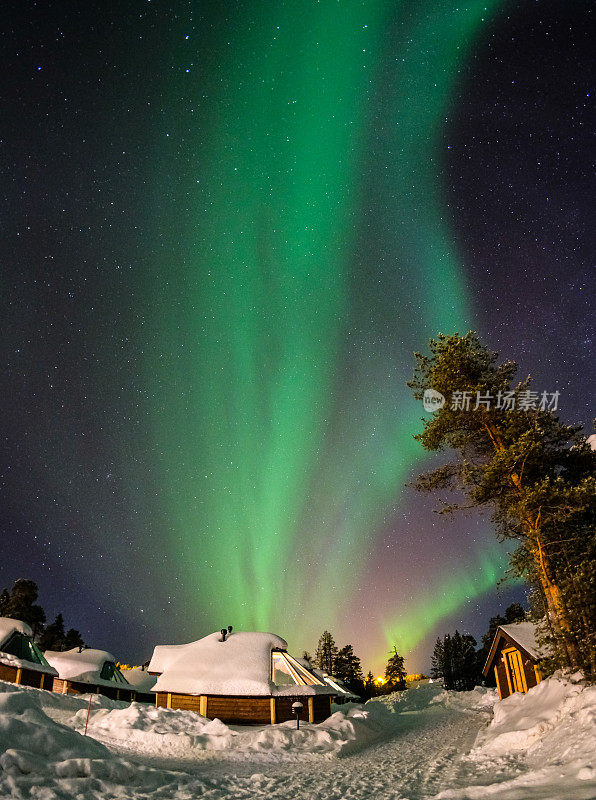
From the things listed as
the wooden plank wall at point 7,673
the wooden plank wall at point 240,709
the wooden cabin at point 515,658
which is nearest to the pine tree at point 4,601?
the wooden plank wall at point 7,673

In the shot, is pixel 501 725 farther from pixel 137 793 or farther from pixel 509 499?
pixel 137 793

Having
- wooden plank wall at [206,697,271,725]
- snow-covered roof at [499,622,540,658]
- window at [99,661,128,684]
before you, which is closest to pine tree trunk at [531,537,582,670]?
snow-covered roof at [499,622,540,658]

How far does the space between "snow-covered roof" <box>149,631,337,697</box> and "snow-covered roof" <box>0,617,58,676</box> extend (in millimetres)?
10636

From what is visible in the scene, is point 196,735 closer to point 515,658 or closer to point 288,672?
point 288,672

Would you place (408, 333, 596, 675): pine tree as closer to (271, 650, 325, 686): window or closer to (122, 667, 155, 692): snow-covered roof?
(271, 650, 325, 686): window

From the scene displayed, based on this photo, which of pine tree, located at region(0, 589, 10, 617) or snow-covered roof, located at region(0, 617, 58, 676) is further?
pine tree, located at region(0, 589, 10, 617)

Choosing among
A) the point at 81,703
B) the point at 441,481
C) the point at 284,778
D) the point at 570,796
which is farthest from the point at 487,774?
the point at 81,703

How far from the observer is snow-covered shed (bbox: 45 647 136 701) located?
37.6 meters

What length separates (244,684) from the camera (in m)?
21.8

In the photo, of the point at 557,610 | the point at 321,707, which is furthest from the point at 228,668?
the point at 557,610

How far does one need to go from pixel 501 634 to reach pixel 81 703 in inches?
942

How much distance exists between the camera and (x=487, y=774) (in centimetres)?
987

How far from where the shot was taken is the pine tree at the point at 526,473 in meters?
12.4

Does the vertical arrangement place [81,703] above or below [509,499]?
below
